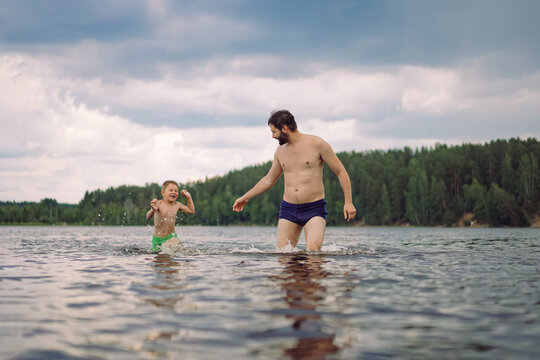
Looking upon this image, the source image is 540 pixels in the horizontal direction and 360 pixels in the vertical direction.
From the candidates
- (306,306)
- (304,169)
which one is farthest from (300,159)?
(306,306)

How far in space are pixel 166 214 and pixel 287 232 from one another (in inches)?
128

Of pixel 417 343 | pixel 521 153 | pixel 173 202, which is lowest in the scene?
pixel 417 343

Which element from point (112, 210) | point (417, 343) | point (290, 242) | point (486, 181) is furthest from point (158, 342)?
point (112, 210)

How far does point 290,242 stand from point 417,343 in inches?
266

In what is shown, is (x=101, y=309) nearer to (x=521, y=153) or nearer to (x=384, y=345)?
(x=384, y=345)

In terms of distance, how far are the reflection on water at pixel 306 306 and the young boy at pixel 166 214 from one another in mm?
4412

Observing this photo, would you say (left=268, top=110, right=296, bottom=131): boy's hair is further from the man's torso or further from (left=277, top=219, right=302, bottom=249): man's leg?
(left=277, top=219, right=302, bottom=249): man's leg

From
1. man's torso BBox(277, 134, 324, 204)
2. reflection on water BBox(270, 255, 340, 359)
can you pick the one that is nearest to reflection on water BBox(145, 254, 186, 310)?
reflection on water BBox(270, 255, 340, 359)

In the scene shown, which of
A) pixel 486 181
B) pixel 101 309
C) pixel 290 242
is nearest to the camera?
pixel 101 309

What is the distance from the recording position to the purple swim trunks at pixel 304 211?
947 cm

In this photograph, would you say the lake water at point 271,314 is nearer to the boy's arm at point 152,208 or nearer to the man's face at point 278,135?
the man's face at point 278,135

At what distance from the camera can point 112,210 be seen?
6777 inches

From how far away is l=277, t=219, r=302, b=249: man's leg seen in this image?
9.73 m

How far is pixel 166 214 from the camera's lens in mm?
11641
